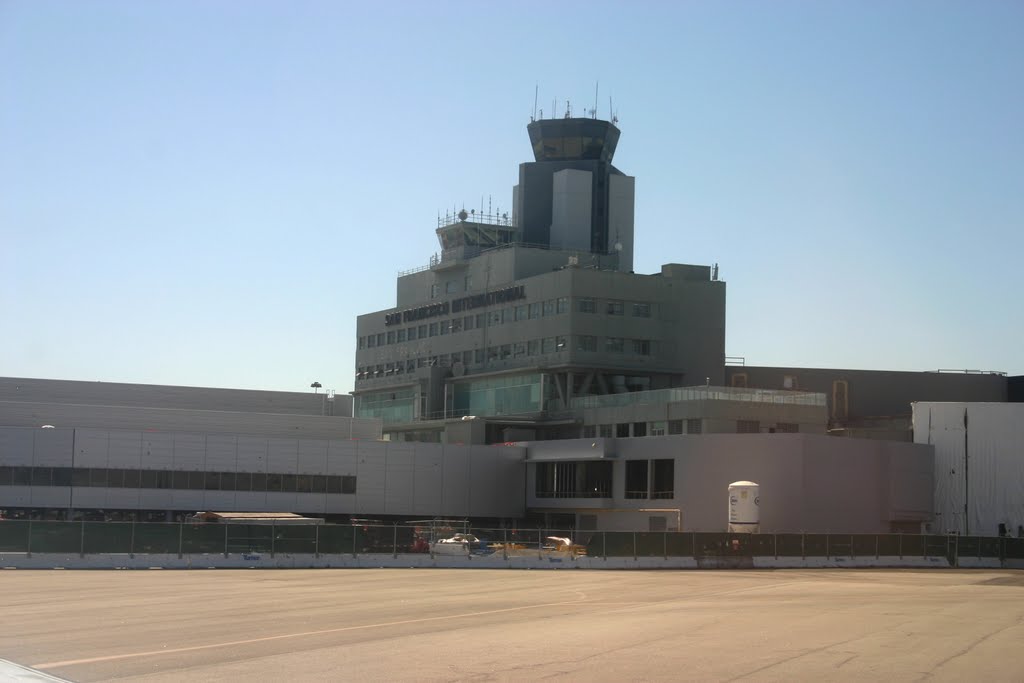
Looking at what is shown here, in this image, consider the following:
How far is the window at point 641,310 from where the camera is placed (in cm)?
11425

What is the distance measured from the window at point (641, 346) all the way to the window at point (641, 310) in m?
2.38

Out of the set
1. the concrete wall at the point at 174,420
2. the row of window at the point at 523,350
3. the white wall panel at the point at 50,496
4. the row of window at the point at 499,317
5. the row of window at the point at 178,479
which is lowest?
the white wall panel at the point at 50,496

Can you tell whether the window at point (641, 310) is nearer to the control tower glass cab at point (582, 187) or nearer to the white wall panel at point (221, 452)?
the control tower glass cab at point (582, 187)

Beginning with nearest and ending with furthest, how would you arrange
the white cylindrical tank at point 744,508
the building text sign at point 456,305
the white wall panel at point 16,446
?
1. the white cylindrical tank at point 744,508
2. the white wall panel at point 16,446
3. the building text sign at point 456,305

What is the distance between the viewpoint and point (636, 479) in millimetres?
91938

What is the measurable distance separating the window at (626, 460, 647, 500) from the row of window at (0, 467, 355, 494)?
21.5 meters

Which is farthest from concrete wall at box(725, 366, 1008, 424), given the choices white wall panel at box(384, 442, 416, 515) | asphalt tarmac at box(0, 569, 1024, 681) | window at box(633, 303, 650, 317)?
asphalt tarmac at box(0, 569, 1024, 681)

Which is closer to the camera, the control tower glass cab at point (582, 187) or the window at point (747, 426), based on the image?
the window at point (747, 426)

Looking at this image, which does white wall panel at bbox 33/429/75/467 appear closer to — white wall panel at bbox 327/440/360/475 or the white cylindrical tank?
white wall panel at bbox 327/440/360/475

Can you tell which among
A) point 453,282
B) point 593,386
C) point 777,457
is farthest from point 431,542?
point 453,282

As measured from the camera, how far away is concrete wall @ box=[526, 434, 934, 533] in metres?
81.5

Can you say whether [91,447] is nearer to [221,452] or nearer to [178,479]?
[178,479]

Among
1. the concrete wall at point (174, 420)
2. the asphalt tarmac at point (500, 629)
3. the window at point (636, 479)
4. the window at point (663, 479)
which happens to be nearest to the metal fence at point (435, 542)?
the asphalt tarmac at point (500, 629)

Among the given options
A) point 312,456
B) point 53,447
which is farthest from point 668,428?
point 53,447
